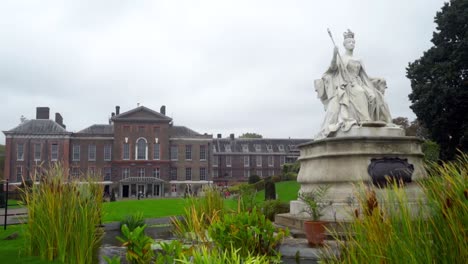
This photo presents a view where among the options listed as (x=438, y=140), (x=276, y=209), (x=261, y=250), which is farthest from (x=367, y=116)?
(x=438, y=140)

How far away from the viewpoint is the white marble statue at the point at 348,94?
855 centimetres

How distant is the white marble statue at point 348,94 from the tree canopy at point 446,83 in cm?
1360

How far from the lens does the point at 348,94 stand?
8828 millimetres

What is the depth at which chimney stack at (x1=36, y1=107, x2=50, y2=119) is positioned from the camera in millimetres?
55062

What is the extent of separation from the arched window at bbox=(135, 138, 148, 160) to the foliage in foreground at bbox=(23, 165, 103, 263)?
51.6 meters

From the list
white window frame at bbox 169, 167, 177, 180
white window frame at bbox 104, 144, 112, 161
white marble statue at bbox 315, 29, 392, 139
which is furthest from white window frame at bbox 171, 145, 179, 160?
white marble statue at bbox 315, 29, 392, 139

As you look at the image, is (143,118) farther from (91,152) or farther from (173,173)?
(173,173)

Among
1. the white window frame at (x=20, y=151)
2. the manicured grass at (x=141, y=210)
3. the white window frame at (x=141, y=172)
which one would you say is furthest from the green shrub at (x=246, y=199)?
the white window frame at (x=20, y=151)

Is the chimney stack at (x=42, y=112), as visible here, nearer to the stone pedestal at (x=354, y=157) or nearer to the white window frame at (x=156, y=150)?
the white window frame at (x=156, y=150)

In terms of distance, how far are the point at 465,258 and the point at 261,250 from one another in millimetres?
2295

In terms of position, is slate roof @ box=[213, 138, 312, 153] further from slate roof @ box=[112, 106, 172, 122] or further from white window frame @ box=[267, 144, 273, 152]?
slate roof @ box=[112, 106, 172, 122]

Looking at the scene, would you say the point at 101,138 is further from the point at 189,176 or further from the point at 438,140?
the point at 438,140

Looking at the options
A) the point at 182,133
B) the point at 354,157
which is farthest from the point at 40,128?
the point at 354,157

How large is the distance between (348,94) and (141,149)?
164ft
